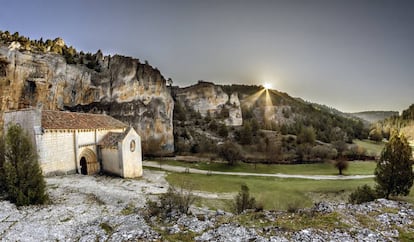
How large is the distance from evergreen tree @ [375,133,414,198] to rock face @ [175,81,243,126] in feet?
310

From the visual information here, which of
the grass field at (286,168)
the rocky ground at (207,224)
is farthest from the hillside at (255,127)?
the rocky ground at (207,224)

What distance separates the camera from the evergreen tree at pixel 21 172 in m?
17.8

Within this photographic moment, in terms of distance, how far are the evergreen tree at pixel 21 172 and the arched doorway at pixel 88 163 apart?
46.1 ft

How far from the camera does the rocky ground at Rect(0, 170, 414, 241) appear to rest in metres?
11.5

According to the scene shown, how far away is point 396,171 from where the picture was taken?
2128cm

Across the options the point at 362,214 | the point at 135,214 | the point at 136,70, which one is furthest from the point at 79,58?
the point at 362,214

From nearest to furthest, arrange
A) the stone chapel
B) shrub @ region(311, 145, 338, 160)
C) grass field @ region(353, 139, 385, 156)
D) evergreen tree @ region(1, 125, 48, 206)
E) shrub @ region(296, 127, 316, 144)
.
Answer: evergreen tree @ region(1, 125, 48, 206) < the stone chapel < shrub @ region(311, 145, 338, 160) < grass field @ region(353, 139, 385, 156) < shrub @ region(296, 127, 316, 144)

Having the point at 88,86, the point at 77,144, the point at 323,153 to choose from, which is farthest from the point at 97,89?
the point at 323,153

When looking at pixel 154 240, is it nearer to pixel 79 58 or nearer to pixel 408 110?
pixel 79 58

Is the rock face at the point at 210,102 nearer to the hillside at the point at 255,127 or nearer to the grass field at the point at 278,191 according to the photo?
the hillside at the point at 255,127

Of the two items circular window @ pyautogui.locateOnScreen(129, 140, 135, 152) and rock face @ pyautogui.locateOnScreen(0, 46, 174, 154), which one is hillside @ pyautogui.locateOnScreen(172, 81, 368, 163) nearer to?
rock face @ pyautogui.locateOnScreen(0, 46, 174, 154)

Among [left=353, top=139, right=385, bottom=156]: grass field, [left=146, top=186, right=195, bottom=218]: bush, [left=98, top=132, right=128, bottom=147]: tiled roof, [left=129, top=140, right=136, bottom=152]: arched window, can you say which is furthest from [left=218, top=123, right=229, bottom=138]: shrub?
[left=146, top=186, right=195, bottom=218]: bush

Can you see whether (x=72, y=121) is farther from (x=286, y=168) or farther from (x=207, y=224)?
(x=286, y=168)

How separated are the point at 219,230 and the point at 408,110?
141886 mm
